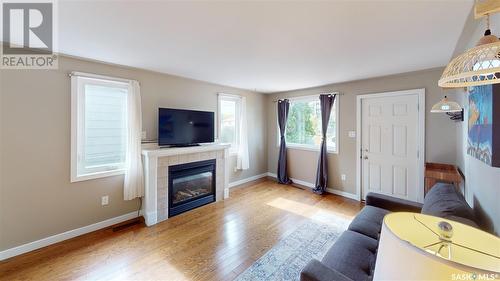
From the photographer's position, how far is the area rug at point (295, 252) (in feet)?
6.53

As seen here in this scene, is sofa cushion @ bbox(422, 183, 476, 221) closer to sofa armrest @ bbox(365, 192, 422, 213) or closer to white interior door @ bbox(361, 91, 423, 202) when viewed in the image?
sofa armrest @ bbox(365, 192, 422, 213)

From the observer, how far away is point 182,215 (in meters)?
3.31

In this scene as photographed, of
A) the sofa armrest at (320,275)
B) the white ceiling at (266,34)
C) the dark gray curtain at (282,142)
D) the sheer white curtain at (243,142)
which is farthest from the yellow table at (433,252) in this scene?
the dark gray curtain at (282,142)

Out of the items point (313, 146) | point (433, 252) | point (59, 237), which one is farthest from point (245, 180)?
point (433, 252)

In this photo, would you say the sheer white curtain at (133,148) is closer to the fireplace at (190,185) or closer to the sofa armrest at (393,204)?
the fireplace at (190,185)

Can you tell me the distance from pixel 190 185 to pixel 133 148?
44.8 inches

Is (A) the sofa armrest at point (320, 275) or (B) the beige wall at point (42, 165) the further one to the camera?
(B) the beige wall at point (42, 165)

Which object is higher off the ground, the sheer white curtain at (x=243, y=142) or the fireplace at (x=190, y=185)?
the sheer white curtain at (x=243, y=142)

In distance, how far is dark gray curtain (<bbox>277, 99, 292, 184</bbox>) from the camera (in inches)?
199

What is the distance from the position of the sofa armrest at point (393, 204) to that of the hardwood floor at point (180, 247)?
0.93 meters

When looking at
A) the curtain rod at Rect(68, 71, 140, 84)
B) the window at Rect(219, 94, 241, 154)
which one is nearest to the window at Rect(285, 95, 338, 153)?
the window at Rect(219, 94, 241, 154)

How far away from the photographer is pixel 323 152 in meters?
4.32

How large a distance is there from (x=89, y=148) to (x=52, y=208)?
0.82 meters

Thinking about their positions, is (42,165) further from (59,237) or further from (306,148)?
(306,148)
